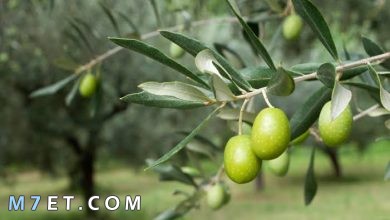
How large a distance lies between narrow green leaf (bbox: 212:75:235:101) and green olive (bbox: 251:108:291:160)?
2.9 inches

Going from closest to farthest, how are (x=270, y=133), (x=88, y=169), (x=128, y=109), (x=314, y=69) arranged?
(x=270, y=133) → (x=314, y=69) → (x=128, y=109) → (x=88, y=169)

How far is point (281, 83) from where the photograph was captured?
88 cm

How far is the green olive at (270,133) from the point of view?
33.3 inches

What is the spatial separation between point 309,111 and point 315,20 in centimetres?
28

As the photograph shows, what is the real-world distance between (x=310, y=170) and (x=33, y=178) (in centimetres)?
2755

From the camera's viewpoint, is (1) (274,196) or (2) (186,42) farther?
(1) (274,196)

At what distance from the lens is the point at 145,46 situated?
92 cm

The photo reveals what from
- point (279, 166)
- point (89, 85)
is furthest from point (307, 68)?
point (89, 85)

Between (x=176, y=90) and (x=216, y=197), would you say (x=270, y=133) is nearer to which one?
(x=176, y=90)

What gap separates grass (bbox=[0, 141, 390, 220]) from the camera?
14.3 metres

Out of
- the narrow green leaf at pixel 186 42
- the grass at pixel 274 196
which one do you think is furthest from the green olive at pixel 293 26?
the grass at pixel 274 196

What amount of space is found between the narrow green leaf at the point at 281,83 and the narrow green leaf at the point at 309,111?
0.33 metres

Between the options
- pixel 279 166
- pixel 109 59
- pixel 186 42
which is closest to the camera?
pixel 186 42

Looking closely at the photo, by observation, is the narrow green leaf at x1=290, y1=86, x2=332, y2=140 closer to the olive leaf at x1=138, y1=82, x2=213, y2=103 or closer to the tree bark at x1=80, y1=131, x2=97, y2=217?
the olive leaf at x1=138, y1=82, x2=213, y2=103
